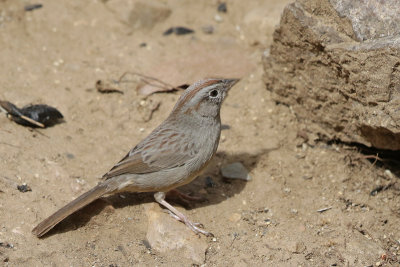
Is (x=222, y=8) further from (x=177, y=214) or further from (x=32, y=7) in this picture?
(x=177, y=214)

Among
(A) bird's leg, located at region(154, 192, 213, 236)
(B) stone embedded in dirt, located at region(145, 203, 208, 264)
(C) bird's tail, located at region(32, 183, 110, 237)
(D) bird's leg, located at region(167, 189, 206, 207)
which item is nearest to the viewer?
(C) bird's tail, located at region(32, 183, 110, 237)

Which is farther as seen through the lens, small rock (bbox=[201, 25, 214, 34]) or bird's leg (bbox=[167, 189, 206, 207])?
small rock (bbox=[201, 25, 214, 34])

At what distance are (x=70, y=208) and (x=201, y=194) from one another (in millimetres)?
1566

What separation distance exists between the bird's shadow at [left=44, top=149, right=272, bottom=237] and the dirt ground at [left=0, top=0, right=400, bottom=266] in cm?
2

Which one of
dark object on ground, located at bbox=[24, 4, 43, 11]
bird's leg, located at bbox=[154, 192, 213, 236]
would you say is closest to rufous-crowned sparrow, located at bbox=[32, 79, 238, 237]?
bird's leg, located at bbox=[154, 192, 213, 236]

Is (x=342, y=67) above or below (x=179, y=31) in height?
above

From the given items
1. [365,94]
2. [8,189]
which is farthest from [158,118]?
[365,94]

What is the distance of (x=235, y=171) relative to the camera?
606cm

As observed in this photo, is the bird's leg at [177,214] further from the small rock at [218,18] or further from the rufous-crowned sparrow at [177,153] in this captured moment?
the small rock at [218,18]

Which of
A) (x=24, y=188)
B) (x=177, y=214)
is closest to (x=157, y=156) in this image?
(x=177, y=214)

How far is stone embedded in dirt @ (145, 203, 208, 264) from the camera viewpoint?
4977 millimetres

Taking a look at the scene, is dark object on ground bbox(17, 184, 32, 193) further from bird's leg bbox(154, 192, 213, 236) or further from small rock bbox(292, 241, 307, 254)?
small rock bbox(292, 241, 307, 254)

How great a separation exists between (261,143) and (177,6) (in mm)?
3125

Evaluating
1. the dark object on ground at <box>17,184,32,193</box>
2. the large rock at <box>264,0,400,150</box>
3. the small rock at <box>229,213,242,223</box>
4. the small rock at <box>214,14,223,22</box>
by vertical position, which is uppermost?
the large rock at <box>264,0,400,150</box>
